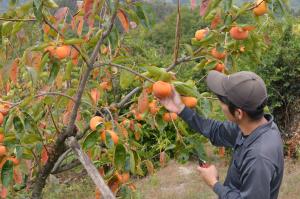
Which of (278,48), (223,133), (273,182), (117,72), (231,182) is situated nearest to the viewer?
(273,182)

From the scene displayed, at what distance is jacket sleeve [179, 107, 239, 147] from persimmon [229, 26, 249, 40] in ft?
1.43

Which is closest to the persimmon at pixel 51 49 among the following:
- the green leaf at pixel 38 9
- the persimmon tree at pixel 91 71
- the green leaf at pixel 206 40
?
the persimmon tree at pixel 91 71

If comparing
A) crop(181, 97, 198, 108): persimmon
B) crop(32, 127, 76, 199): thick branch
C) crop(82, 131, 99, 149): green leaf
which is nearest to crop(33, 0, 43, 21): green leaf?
crop(82, 131, 99, 149): green leaf

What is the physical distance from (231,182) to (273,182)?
0.20m

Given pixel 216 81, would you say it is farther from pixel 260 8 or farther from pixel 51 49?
pixel 51 49

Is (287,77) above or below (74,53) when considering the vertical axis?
below

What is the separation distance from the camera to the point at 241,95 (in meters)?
1.87

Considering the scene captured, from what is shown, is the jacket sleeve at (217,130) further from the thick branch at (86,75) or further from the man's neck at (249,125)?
the thick branch at (86,75)

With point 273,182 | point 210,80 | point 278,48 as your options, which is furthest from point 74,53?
point 278,48

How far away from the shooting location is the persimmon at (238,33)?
1.90m

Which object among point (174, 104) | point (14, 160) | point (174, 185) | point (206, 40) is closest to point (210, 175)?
point (174, 104)

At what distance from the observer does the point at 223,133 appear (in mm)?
2285

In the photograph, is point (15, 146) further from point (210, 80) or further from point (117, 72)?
point (117, 72)

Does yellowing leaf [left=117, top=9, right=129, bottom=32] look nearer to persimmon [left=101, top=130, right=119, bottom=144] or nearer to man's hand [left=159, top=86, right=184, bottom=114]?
man's hand [left=159, top=86, right=184, bottom=114]
